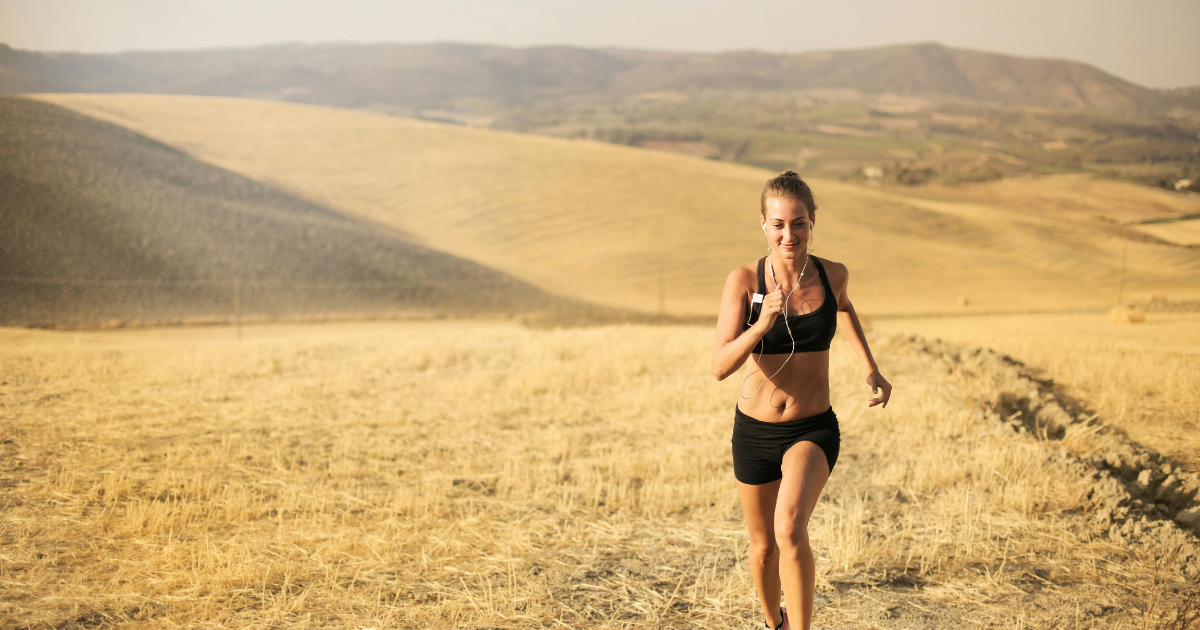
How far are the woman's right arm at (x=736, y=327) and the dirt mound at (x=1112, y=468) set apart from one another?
337 centimetres

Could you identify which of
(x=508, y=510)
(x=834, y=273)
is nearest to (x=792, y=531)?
(x=834, y=273)

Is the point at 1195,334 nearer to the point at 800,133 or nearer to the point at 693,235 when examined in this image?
the point at 693,235

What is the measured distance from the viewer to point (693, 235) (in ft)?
97.3

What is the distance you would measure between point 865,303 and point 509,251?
1323cm

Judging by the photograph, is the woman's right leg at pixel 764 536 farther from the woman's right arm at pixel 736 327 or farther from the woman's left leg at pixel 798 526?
the woman's right arm at pixel 736 327

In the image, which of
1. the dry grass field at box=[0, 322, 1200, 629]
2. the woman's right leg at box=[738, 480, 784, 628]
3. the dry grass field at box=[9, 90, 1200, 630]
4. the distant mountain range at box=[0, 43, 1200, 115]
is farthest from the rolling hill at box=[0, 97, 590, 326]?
the woman's right leg at box=[738, 480, 784, 628]

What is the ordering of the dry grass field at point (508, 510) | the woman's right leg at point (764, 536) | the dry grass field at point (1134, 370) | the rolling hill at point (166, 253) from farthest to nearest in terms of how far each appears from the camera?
the rolling hill at point (166, 253) → the dry grass field at point (1134, 370) → the dry grass field at point (508, 510) → the woman's right leg at point (764, 536)

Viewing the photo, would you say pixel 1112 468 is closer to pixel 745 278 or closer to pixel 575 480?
pixel 575 480

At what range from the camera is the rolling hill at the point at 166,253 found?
58.7ft

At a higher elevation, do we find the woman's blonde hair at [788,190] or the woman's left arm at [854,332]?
the woman's blonde hair at [788,190]

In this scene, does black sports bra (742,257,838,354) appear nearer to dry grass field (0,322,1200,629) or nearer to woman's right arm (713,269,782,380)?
woman's right arm (713,269,782,380)

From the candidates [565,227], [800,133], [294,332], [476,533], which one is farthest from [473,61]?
[476,533]

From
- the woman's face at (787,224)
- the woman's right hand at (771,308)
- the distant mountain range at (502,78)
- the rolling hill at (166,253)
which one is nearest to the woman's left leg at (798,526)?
the woman's right hand at (771,308)

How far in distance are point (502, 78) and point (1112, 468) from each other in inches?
7586
